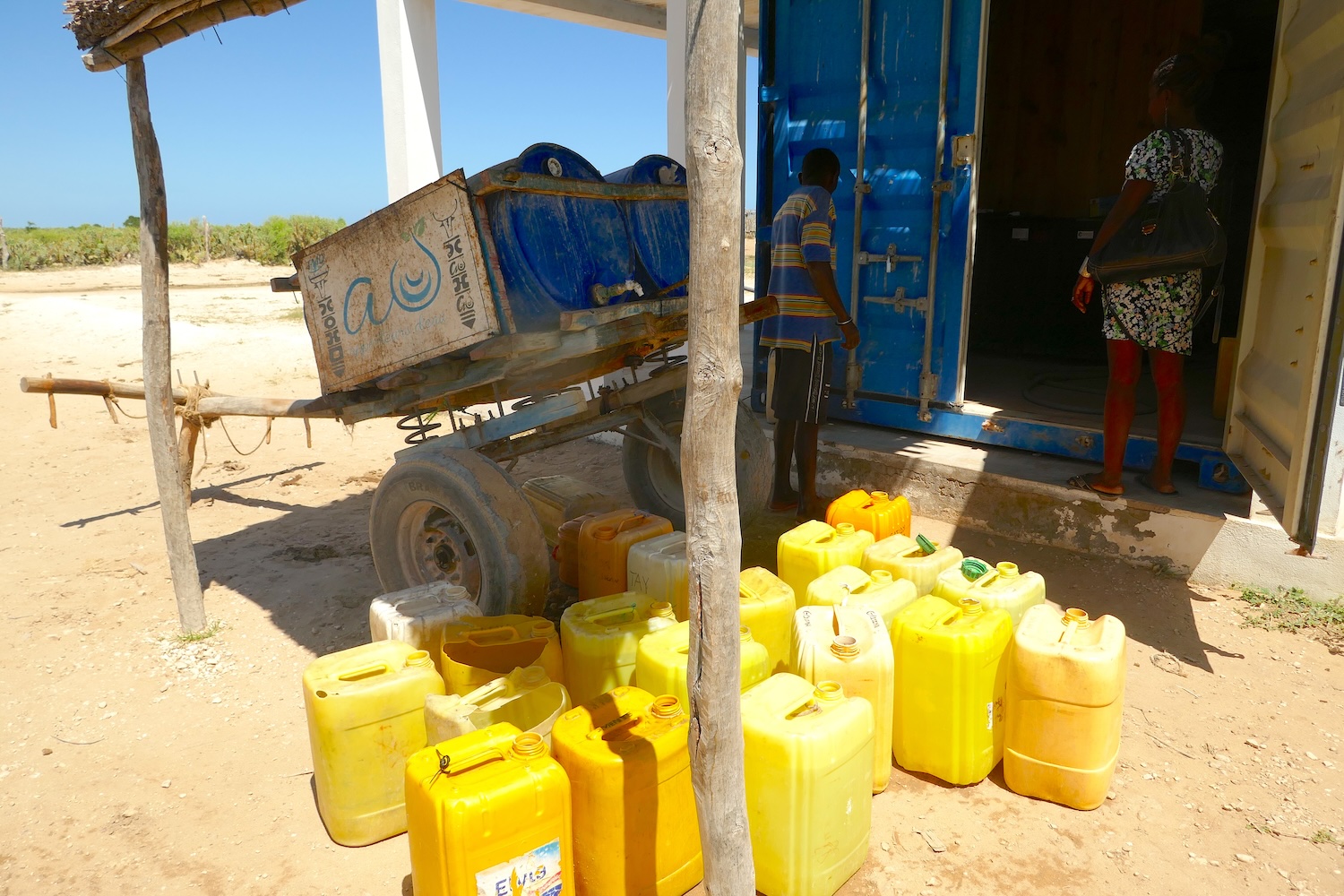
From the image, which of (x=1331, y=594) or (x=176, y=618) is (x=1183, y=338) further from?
(x=176, y=618)

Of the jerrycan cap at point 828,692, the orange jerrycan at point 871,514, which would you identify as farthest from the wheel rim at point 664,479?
the jerrycan cap at point 828,692

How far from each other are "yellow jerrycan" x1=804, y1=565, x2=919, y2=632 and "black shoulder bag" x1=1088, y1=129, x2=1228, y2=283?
2.00 metres

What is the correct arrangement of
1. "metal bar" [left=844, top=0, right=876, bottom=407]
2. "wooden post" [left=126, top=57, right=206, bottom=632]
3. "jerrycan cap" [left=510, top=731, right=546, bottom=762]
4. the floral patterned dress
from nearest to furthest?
"jerrycan cap" [left=510, top=731, right=546, bottom=762], the floral patterned dress, "wooden post" [left=126, top=57, right=206, bottom=632], "metal bar" [left=844, top=0, right=876, bottom=407]

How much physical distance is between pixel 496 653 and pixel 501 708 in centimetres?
48

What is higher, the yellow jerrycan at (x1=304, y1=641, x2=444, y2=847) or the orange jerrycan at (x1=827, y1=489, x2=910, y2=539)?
the orange jerrycan at (x1=827, y1=489, x2=910, y2=539)

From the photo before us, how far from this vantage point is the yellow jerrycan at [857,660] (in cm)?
294

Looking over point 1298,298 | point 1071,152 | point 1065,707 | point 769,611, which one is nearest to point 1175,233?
point 1298,298

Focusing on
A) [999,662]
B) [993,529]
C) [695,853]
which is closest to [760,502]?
[993,529]

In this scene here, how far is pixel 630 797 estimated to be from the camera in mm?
2453

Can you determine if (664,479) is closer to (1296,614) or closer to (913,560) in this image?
(913,560)

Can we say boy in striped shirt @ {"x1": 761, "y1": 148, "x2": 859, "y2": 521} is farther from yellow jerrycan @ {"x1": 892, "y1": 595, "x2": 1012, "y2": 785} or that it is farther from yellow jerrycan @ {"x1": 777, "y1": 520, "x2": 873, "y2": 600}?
yellow jerrycan @ {"x1": 892, "y1": 595, "x2": 1012, "y2": 785}

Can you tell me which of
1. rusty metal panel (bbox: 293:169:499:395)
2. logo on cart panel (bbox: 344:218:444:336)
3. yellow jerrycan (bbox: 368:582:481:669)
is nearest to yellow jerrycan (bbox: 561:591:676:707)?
yellow jerrycan (bbox: 368:582:481:669)

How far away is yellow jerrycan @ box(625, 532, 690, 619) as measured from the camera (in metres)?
3.82

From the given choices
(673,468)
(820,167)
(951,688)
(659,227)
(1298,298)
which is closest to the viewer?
(951,688)
